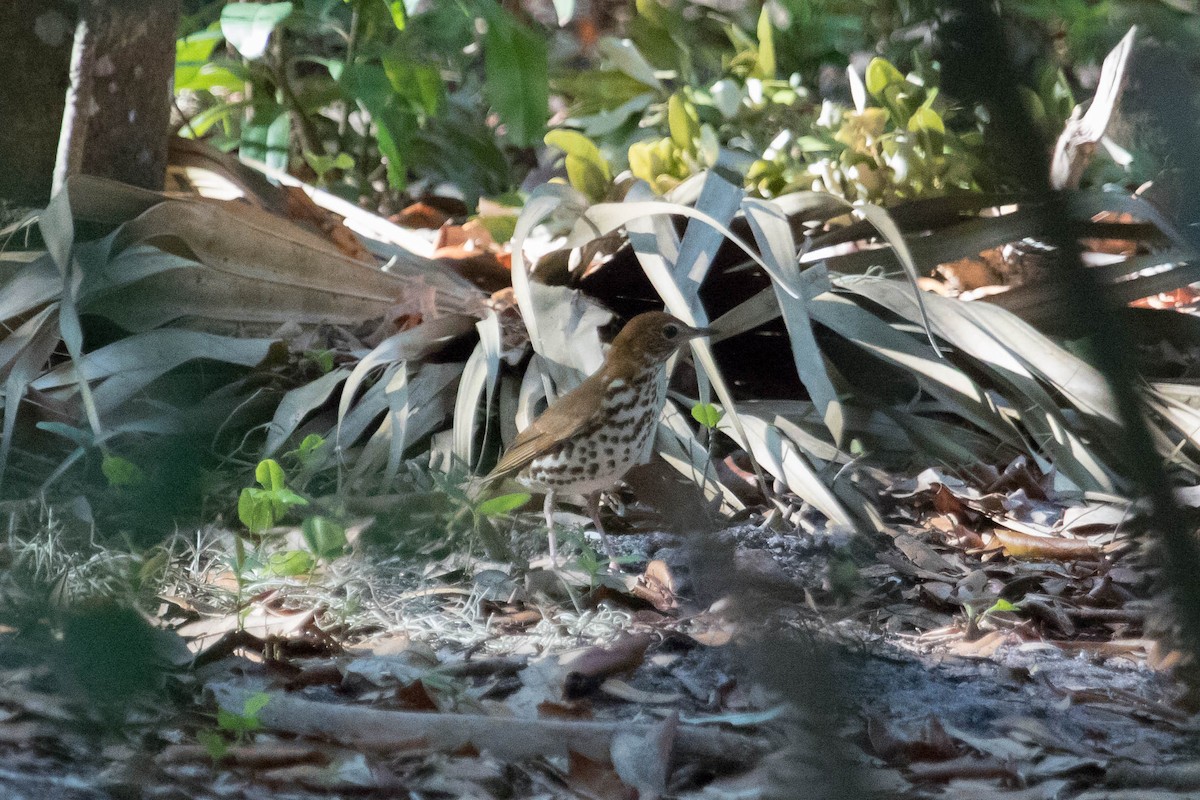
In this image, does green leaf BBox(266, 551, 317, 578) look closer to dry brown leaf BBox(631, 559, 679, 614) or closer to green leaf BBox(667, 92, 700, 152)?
dry brown leaf BBox(631, 559, 679, 614)

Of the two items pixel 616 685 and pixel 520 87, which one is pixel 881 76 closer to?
pixel 520 87

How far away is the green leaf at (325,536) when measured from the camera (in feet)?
5.38

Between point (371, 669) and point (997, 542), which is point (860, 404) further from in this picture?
point (371, 669)

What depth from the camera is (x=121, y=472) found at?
80cm

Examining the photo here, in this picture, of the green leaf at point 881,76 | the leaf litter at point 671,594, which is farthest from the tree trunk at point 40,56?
the green leaf at point 881,76

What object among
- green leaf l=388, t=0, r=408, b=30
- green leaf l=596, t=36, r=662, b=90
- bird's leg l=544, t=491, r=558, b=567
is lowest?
bird's leg l=544, t=491, r=558, b=567

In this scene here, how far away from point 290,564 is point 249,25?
8.40 feet

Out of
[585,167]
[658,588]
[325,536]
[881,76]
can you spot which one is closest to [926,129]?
[881,76]

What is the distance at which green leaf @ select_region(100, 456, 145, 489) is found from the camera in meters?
0.75

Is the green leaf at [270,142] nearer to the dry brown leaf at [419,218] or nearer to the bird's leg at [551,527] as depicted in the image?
the dry brown leaf at [419,218]

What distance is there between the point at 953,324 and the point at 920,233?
1.77 ft

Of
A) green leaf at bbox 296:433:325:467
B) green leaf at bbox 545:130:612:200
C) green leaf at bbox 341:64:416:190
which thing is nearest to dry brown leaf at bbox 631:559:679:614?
green leaf at bbox 296:433:325:467

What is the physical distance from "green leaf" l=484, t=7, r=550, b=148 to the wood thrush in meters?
1.43

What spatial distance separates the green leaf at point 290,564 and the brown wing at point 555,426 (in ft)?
1.94
